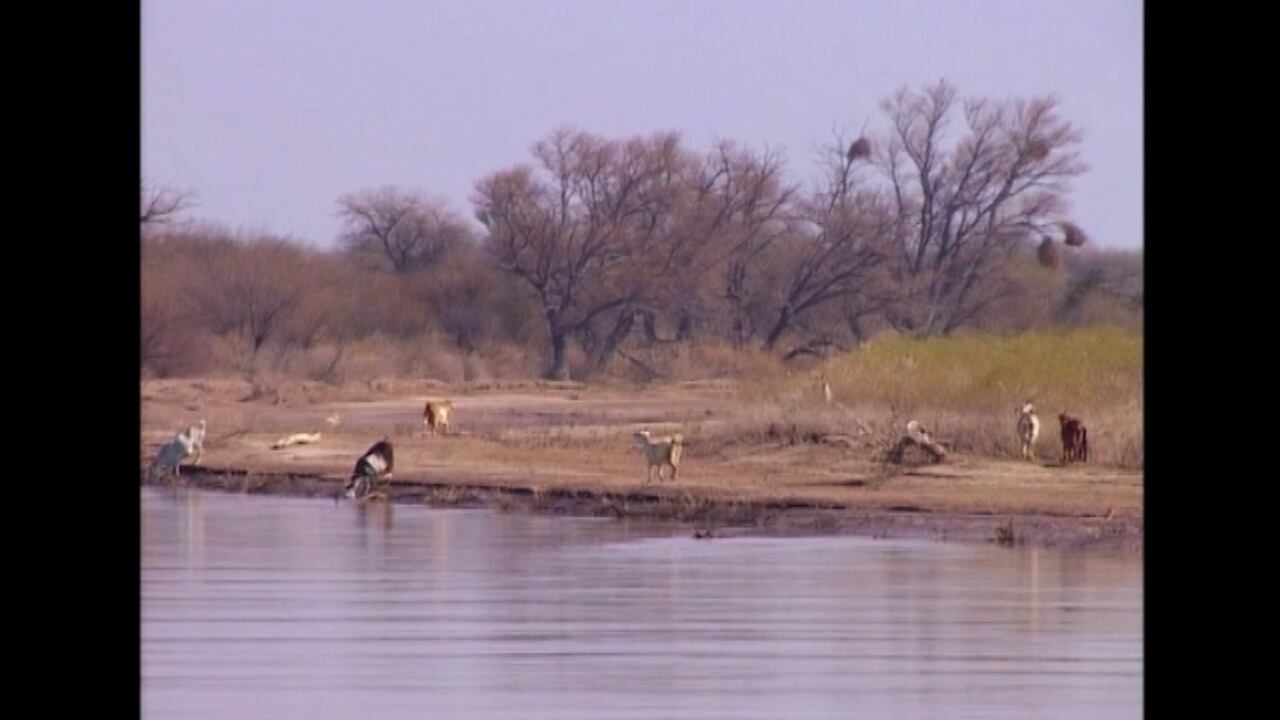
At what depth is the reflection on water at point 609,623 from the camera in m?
7.79

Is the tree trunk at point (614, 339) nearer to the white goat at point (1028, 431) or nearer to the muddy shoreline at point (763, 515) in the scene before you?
the muddy shoreline at point (763, 515)

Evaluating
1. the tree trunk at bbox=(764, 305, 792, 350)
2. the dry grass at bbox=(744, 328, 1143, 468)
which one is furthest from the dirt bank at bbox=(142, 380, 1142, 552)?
the tree trunk at bbox=(764, 305, 792, 350)

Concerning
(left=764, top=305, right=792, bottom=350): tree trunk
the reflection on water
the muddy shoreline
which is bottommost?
the reflection on water

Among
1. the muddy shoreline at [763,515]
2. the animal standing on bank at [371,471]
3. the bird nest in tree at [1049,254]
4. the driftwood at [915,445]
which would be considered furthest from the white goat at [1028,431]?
the bird nest in tree at [1049,254]

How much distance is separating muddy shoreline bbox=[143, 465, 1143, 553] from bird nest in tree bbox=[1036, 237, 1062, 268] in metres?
9.88

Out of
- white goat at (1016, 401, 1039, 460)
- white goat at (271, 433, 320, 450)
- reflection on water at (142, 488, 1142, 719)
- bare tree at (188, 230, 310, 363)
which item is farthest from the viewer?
bare tree at (188, 230, 310, 363)

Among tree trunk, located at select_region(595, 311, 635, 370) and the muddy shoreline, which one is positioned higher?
tree trunk, located at select_region(595, 311, 635, 370)

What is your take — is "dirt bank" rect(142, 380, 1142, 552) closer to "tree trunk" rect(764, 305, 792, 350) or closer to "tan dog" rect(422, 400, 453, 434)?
"tan dog" rect(422, 400, 453, 434)

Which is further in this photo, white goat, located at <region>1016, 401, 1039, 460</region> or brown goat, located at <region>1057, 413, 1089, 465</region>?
white goat, located at <region>1016, 401, 1039, 460</region>

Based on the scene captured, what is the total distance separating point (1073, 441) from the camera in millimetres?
15531

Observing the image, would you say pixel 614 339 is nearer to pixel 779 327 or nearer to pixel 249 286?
pixel 779 327

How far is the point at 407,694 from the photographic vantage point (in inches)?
320

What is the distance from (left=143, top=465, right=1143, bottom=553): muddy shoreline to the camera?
13.4 meters
